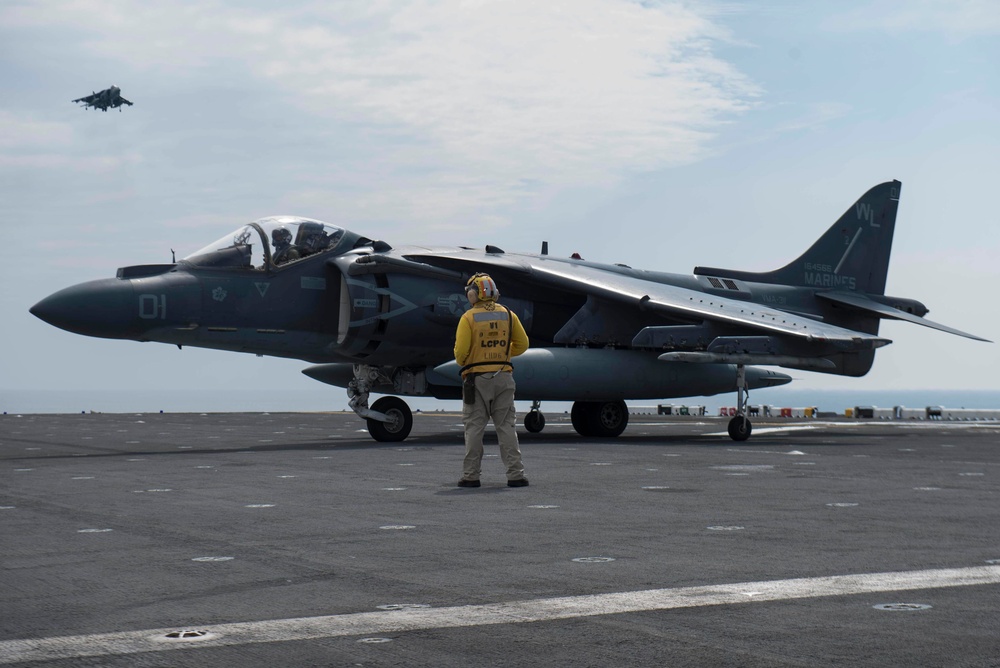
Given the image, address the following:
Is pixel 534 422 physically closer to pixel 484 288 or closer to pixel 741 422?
pixel 741 422

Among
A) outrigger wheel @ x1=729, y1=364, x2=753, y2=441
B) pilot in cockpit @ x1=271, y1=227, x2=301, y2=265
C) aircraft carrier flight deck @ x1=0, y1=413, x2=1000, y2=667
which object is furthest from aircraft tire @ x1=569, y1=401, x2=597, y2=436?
aircraft carrier flight deck @ x1=0, y1=413, x2=1000, y2=667

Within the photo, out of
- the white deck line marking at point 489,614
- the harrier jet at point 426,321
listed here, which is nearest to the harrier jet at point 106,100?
the harrier jet at point 426,321

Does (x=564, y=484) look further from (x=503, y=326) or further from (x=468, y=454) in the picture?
(x=503, y=326)

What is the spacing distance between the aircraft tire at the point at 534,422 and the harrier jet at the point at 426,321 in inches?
2.3

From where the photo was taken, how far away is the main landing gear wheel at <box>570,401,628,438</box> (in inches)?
848

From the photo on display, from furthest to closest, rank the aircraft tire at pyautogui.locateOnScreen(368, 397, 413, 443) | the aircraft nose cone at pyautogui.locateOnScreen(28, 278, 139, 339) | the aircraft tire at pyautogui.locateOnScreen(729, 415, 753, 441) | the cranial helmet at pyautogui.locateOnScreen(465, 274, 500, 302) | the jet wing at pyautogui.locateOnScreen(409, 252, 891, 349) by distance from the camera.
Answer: the jet wing at pyautogui.locateOnScreen(409, 252, 891, 349) → the aircraft tire at pyautogui.locateOnScreen(729, 415, 753, 441) → the aircraft tire at pyautogui.locateOnScreen(368, 397, 413, 443) → the aircraft nose cone at pyautogui.locateOnScreen(28, 278, 139, 339) → the cranial helmet at pyautogui.locateOnScreen(465, 274, 500, 302)

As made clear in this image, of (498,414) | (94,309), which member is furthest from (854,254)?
(94,309)

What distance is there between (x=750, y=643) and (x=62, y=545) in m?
4.77

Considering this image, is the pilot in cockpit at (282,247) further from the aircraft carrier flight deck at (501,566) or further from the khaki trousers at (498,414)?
the khaki trousers at (498,414)

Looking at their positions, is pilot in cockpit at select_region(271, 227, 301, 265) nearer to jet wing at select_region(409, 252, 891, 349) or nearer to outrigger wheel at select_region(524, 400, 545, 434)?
jet wing at select_region(409, 252, 891, 349)

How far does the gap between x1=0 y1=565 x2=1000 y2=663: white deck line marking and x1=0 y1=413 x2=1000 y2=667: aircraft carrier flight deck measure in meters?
0.02

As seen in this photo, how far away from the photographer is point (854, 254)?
25.8m

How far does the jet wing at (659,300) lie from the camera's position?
19984mm

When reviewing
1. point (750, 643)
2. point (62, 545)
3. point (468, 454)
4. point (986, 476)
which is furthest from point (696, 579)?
point (986, 476)
